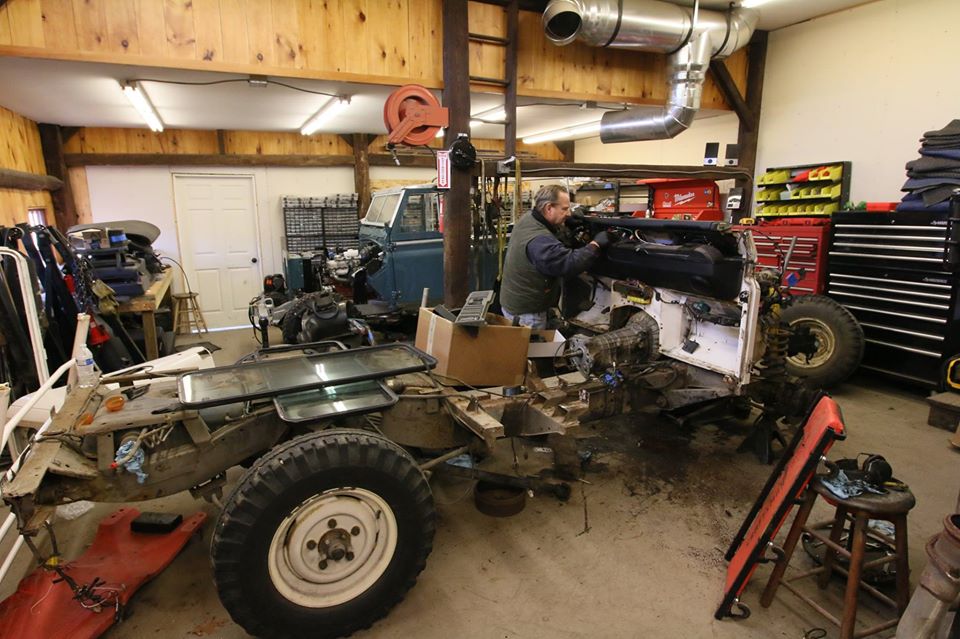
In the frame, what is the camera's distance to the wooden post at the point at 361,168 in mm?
8414

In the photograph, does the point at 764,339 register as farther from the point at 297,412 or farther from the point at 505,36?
the point at 505,36

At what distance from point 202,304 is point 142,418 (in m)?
6.83

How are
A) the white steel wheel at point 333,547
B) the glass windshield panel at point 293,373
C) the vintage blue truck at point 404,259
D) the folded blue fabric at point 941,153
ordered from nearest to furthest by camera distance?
the white steel wheel at point 333,547 < the glass windshield panel at point 293,373 < the folded blue fabric at point 941,153 < the vintage blue truck at point 404,259

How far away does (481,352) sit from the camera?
122 inches

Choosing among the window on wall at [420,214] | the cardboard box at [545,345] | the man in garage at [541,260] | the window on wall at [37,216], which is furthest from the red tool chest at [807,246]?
the window on wall at [37,216]

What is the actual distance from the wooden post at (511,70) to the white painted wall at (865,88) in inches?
132

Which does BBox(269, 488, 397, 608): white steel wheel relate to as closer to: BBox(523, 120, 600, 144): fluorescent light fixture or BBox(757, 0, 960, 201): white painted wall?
BBox(757, 0, 960, 201): white painted wall

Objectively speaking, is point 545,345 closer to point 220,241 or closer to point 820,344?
point 820,344

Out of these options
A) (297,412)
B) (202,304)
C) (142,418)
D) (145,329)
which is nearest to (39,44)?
(145,329)

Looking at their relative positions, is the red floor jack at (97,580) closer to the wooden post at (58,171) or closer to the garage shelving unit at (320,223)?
the garage shelving unit at (320,223)

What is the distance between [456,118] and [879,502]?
404cm

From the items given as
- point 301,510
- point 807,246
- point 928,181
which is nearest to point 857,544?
point 301,510

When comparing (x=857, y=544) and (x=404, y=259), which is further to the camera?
(x=404, y=259)

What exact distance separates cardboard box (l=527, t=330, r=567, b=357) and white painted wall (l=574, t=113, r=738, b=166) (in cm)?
492
